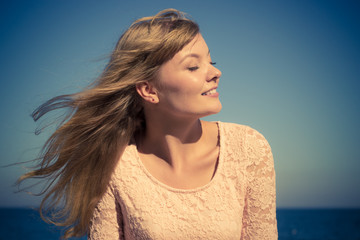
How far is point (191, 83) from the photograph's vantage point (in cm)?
262

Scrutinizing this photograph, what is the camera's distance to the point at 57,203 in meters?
3.17

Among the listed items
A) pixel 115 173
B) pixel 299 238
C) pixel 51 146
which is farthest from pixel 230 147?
pixel 299 238

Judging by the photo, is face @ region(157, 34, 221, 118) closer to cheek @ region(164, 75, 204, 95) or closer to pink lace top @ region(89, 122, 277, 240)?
cheek @ region(164, 75, 204, 95)

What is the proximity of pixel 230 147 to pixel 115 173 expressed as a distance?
974 mm

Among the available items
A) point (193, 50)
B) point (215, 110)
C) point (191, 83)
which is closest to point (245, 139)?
point (215, 110)

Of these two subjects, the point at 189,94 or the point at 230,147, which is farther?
the point at 230,147

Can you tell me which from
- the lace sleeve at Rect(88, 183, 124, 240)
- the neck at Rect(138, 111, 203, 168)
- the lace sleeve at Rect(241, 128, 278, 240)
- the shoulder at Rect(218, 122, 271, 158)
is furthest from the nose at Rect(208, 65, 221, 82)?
the lace sleeve at Rect(88, 183, 124, 240)

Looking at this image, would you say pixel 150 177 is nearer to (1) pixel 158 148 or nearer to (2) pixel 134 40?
(1) pixel 158 148

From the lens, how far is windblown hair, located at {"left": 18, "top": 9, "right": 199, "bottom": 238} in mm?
2807

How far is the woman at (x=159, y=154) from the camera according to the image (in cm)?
270

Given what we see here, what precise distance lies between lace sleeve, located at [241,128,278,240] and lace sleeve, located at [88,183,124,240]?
104cm

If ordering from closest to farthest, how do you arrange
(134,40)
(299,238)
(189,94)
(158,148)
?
(189,94), (134,40), (158,148), (299,238)

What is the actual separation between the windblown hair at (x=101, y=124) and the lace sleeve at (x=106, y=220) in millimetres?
53

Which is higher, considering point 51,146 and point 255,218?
point 51,146
